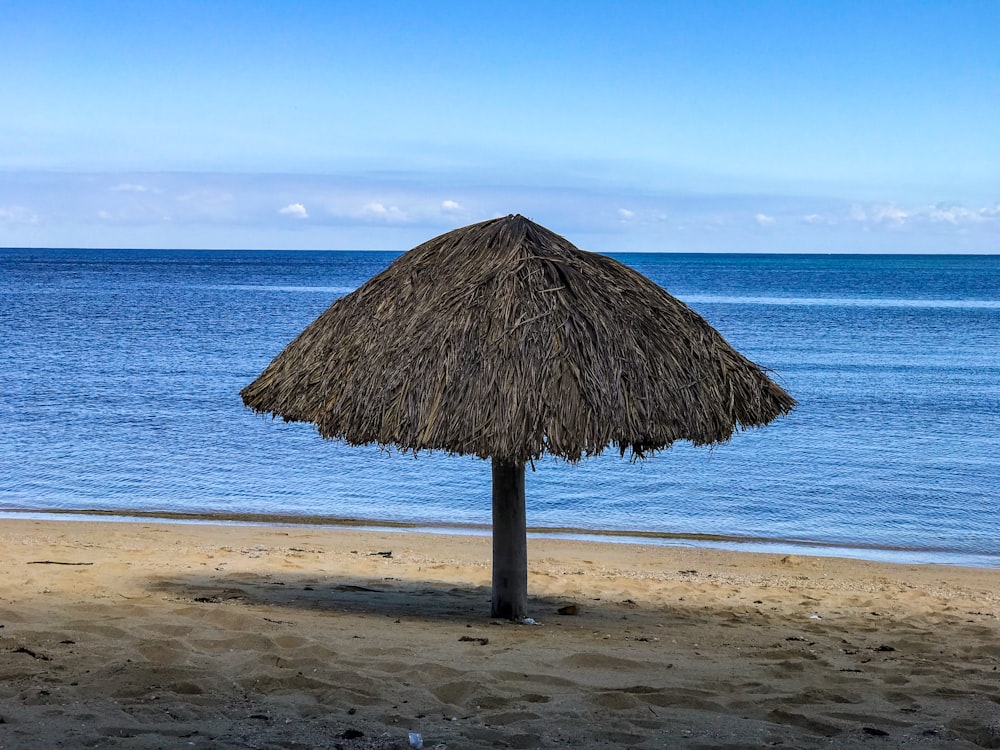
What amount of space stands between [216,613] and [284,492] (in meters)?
7.55

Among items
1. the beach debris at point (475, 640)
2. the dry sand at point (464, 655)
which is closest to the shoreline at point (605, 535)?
the dry sand at point (464, 655)

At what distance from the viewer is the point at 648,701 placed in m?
5.20

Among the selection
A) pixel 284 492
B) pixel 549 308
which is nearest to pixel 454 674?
pixel 549 308

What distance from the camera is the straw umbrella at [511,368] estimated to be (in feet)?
20.6

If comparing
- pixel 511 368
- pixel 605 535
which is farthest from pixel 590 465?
pixel 511 368

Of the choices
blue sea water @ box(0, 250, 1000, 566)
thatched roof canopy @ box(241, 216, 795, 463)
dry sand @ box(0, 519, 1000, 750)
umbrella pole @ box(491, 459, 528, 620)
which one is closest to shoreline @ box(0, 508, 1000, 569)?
blue sea water @ box(0, 250, 1000, 566)

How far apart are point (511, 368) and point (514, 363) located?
42 mm

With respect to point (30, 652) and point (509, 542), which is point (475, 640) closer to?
point (509, 542)

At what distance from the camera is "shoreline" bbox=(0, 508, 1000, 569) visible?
11.6 meters

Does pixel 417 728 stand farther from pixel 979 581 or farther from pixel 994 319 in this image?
pixel 994 319

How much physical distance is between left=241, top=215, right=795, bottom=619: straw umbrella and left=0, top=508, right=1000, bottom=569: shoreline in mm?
5005

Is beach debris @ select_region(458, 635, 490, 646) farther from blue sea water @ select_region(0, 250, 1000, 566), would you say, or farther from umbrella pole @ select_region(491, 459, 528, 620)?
blue sea water @ select_region(0, 250, 1000, 566)

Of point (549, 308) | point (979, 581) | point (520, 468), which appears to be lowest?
point (979, 581)

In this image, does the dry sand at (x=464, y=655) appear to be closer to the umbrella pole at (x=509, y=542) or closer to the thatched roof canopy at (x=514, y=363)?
the umbrella pole at (x=509, y=542)
